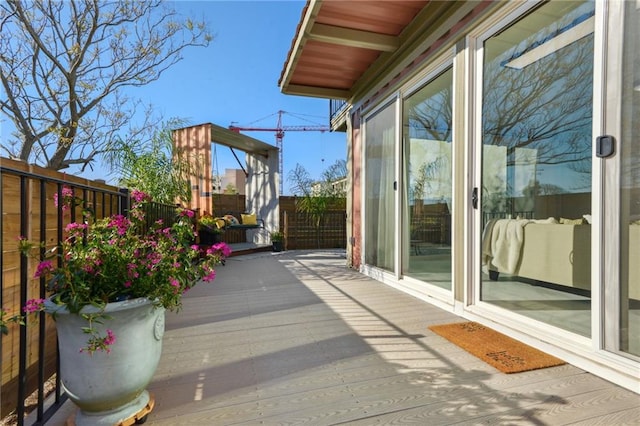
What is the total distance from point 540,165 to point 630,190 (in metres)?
0.69

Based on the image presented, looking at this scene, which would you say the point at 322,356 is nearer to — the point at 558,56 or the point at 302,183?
the point at 558,56

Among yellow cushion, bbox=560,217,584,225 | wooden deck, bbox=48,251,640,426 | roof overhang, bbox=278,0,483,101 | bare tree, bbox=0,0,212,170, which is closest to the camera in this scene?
wooden deck, bbox=48,251,640,426

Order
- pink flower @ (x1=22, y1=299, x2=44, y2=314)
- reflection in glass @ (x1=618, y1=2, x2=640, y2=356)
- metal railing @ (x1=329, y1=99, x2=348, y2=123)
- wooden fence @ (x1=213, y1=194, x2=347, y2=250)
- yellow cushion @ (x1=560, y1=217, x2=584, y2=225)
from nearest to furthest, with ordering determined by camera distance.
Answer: pink flower @ (x1=22, y1=299, x2=44, y2=314), reflection in glass @ (x1=618, y1=2, x2=640, y2=356), yellow cushion @ (x1=560, y1=217, x2=584, y2=225), metal railing @ (x1=329, y1=99, x2=348, y2=123), wooden fence @ (x1=213, y1=194, x2=347, y2=250)

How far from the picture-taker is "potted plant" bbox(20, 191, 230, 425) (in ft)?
3.53

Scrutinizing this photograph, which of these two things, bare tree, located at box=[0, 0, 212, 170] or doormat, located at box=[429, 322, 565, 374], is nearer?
doormat, located at box=[429, 322, 565, 374]

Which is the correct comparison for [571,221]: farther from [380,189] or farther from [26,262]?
[26,262]

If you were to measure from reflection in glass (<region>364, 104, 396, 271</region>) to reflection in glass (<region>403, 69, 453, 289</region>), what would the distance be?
0.98 ft

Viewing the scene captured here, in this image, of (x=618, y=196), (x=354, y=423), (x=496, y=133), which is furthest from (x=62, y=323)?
(x=496, y=133)

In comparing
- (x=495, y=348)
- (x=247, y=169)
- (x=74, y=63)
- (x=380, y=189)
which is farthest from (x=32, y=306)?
(x=247, y=169)

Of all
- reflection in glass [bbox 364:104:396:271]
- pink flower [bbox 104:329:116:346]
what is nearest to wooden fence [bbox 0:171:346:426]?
pink flower [bbox 104:329:116:346]

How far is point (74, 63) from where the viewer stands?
459 centimetres

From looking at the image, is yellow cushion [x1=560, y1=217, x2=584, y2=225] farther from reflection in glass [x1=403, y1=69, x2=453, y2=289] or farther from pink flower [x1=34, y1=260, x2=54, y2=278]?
pink flower [x1=34, y1=260, x2=54, y2=278]

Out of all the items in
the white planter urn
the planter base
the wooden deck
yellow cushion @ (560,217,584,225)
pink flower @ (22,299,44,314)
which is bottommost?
the wooden deck

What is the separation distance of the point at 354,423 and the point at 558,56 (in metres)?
2.40
